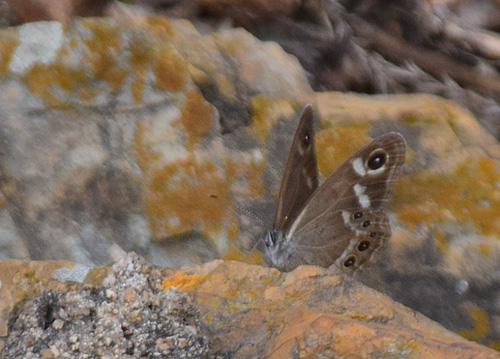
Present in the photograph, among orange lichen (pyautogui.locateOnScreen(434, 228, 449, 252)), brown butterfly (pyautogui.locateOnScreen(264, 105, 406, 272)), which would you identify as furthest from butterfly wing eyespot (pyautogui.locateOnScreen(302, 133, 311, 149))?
orange lichen (pyautogui.locateOnScreen(434, 228, 449, 252))

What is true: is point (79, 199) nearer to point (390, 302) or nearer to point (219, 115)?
point (219, 115)

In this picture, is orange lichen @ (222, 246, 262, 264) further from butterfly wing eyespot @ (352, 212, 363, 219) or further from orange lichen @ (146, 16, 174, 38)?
orange lichen @ (146, 16, 174, 38)

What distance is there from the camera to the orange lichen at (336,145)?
2.83 m

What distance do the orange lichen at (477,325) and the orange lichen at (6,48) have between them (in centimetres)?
214

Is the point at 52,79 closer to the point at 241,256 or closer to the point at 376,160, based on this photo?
the point at 241,256

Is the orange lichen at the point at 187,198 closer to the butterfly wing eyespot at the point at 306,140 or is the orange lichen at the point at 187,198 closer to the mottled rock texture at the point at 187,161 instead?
the mottled rock texture at the point at 187,161

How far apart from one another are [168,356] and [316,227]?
48.0 inches

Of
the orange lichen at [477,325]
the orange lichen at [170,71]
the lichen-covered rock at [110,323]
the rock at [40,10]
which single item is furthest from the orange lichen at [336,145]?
the rock at [40,10]

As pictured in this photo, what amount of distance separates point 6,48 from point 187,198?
99 cm

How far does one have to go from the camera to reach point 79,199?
258 centimetres

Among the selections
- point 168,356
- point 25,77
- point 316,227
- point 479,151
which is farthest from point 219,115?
point 168,356

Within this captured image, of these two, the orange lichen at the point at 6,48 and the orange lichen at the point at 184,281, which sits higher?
the orange lichen at the point at 6,48

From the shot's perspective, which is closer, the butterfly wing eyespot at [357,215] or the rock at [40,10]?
the butterfly wing eyespot at [357,215]

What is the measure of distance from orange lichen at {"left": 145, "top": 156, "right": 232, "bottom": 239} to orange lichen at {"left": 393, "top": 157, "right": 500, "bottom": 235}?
761 mm
